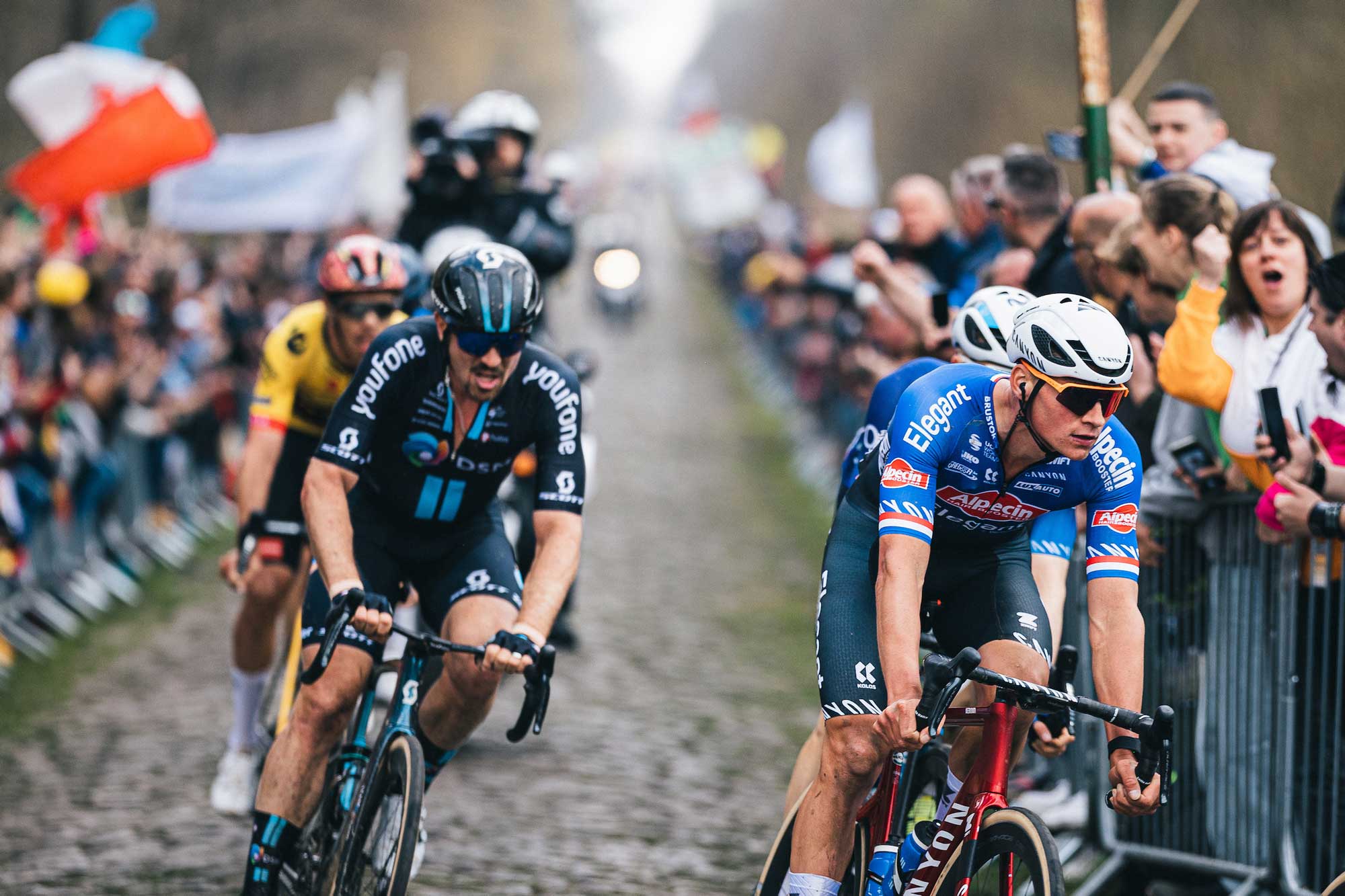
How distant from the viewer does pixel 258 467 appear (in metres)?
6.28

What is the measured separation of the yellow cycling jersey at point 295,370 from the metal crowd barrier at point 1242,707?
310cm

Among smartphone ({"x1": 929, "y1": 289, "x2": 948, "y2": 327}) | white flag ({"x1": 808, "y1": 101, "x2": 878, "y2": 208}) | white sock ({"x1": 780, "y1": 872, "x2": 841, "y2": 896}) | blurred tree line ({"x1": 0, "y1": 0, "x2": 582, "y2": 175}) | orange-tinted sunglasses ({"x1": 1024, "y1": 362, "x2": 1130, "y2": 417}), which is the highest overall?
blurred tree line ({"x1": 0, "y1": 0, "x2": 582, "y2": 175})

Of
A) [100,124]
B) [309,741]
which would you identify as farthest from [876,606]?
[100,124]

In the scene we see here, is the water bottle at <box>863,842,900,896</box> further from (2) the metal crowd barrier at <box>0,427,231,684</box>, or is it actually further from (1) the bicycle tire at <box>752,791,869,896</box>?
(2) the metal crowd barrier at <box>0,427,231,684</box>

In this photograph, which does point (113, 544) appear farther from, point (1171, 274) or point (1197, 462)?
point (1197, 462)

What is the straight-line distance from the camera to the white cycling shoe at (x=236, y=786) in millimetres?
6488

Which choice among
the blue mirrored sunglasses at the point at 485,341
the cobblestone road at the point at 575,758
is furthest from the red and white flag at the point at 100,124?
the blue mirrored sunglasses at the point at 485,341

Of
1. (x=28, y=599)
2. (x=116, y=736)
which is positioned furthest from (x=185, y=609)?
(x=116, y=736)

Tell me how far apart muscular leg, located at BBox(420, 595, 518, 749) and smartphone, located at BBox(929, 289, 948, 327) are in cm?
218

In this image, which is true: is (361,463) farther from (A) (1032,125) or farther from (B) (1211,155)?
(A) (1032,125)

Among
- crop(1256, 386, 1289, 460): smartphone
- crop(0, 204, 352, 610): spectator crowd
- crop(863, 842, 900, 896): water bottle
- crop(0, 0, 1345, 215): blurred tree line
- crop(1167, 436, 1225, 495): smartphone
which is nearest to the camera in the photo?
crop(863, 842, 900, 896): water bottle

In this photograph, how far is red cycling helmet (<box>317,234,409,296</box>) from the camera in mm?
6223

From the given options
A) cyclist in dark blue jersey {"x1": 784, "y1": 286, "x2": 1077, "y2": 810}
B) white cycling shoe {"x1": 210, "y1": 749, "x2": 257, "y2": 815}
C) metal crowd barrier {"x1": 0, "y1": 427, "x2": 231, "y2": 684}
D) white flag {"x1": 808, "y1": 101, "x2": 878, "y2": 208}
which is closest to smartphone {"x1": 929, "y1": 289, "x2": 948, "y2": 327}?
cyclist in dark blue jersey {"x1": 784, "y1": 286, "x2": 1077, "y2": 810}

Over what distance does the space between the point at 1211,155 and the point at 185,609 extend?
25.1 feet
